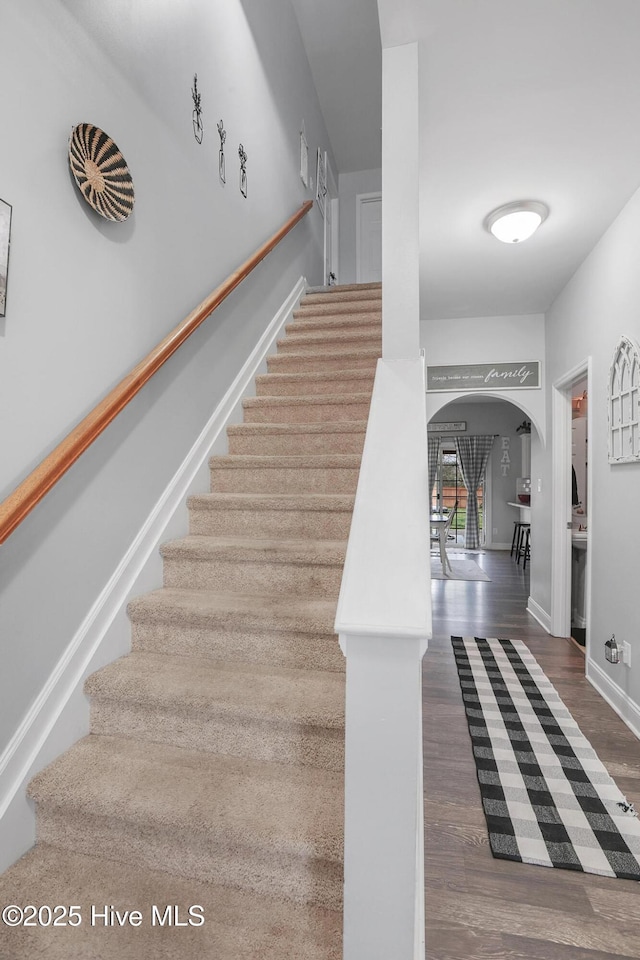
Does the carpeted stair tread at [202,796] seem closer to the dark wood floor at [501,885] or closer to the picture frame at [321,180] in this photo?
the dark wood floor at [501,885]

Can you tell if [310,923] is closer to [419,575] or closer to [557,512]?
[419,575]

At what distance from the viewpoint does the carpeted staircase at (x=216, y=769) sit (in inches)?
44.9

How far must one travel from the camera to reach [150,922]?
45.2 inches

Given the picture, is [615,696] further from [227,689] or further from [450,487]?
[450,487]

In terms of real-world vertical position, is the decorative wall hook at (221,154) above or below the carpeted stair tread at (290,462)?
above

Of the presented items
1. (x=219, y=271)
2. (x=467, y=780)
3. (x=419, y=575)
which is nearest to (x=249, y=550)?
(x=419, y=575)

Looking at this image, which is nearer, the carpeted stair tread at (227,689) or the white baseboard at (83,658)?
the white baseboard at (83,658)

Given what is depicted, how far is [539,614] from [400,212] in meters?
3.96

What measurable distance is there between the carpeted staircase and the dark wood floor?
0.61 m

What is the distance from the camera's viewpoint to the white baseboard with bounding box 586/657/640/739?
2600 mm

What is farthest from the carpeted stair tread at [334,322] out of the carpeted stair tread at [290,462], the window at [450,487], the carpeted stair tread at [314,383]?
the window at [450,487]

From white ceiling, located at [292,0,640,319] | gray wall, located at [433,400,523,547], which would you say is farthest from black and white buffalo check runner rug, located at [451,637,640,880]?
gray wall, located at [433,400,523,547]

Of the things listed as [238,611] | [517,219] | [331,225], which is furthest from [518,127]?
[331,225]

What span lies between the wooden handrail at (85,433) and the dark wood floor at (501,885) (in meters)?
1.63
